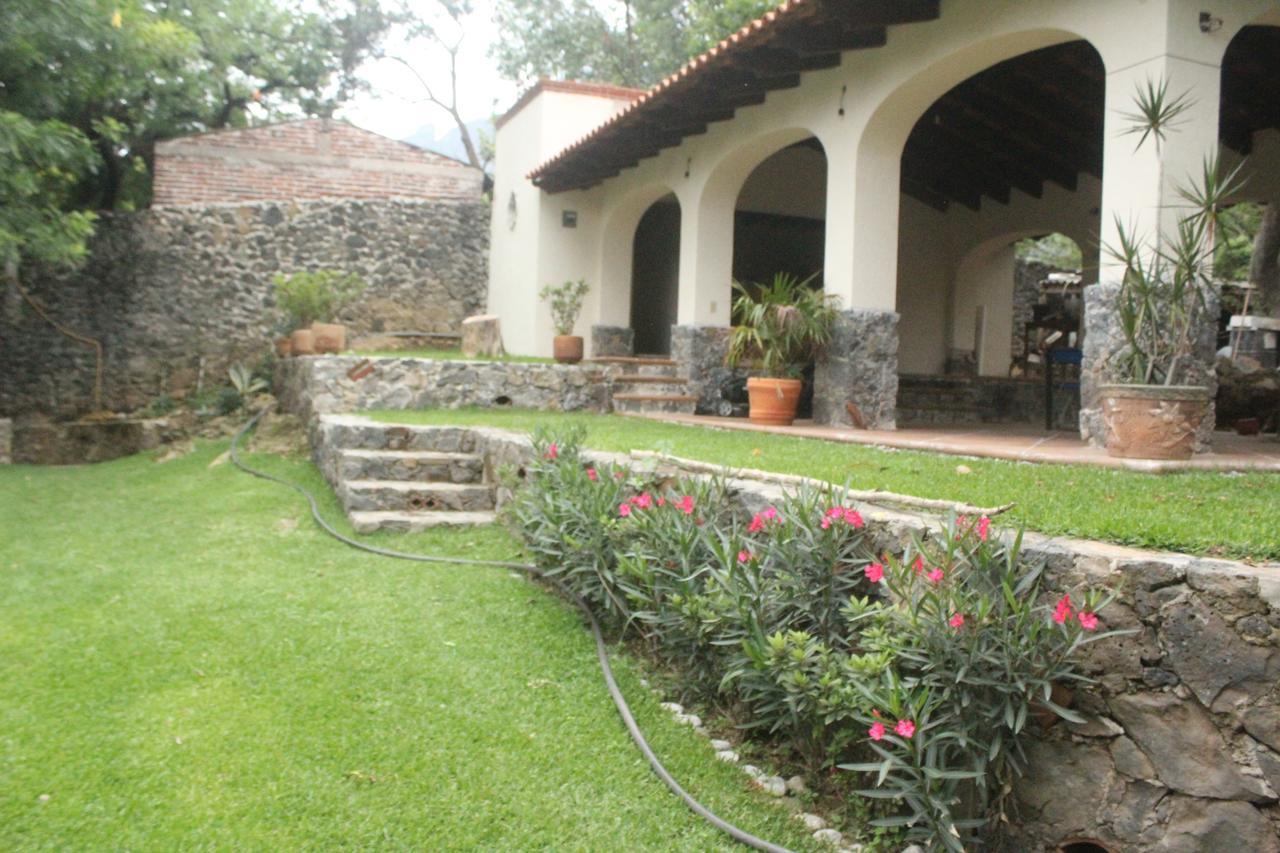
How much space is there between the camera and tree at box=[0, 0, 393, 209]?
33.8 feet

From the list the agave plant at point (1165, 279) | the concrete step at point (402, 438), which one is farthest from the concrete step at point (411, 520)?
the agave plant at point (1165, 279)

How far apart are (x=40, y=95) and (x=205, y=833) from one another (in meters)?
10.6

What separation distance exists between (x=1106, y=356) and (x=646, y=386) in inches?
214

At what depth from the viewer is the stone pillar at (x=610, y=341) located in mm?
12633

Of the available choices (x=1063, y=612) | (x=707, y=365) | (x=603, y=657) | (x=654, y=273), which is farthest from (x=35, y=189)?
(x=1063, y=612)

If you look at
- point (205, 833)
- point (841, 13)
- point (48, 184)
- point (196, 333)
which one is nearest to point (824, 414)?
point (841, 13)

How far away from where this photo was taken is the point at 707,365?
1027cm

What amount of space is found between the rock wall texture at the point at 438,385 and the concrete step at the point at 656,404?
→ 25cm

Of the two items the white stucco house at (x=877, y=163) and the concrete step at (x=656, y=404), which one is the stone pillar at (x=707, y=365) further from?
the concrete step at (x=656, y=404)

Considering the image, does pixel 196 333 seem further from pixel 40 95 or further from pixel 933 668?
pixel 933 668

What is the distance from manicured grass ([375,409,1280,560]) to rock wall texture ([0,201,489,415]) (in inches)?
365

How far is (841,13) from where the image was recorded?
6.92 metres

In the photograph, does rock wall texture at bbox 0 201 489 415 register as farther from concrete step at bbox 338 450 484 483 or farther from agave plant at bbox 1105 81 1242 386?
agave plant at bbox 1105 81 1242 386

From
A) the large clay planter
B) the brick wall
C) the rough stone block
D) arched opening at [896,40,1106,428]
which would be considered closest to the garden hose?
the large clay planter
